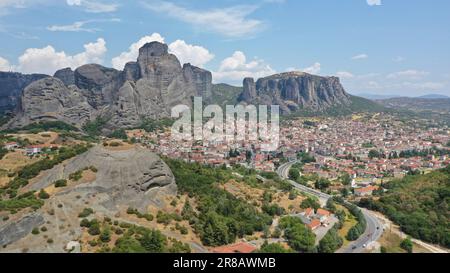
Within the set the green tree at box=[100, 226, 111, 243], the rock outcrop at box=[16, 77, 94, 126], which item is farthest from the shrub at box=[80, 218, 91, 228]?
the rock outcrop at box=[16, 77, 94, 126]

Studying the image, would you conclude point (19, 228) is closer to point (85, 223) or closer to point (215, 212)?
point (85, 223)

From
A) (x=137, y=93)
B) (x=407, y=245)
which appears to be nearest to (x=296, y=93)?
(x=137, y=93)

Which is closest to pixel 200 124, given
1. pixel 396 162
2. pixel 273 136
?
pixel 273 136

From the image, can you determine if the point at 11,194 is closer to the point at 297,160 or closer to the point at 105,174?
the point at 105,174

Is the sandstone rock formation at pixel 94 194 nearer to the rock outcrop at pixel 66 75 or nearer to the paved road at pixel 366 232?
the paved road at pixel 366 232

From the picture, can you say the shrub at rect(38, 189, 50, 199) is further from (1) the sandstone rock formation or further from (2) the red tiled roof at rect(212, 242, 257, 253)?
(2) the red tiled roof at rect(212, 242, 257, 253)

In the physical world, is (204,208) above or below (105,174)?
below
